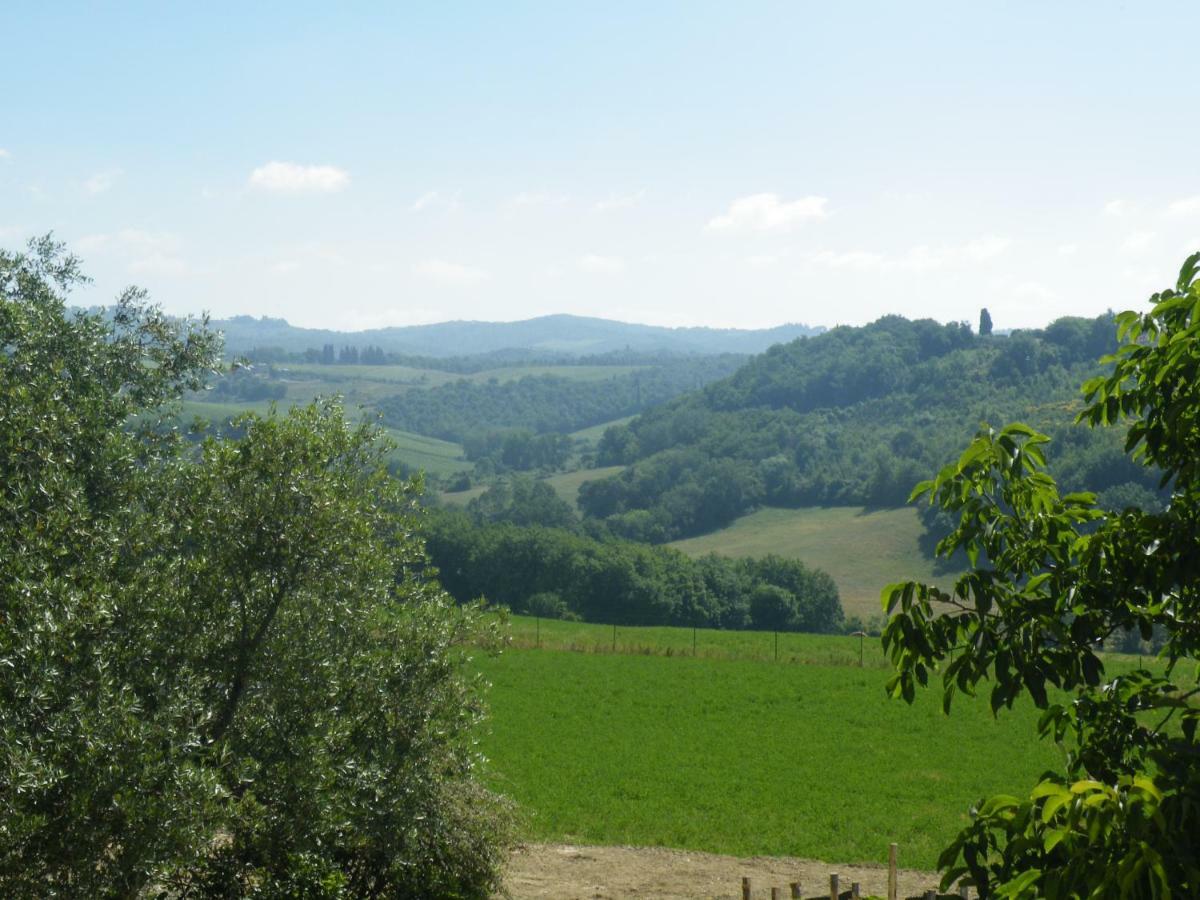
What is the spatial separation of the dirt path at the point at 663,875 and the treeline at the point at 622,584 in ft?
263

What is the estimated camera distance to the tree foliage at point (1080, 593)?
571 cm

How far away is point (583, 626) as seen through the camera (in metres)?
78.0

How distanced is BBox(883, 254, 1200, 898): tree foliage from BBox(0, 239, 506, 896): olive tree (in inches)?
308

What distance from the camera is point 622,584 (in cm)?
10612

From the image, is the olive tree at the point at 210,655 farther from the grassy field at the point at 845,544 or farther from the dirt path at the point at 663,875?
the grassy field at the point at 845,544

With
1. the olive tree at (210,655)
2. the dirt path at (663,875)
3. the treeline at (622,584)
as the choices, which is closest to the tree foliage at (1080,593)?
the olive tree at (210,655)

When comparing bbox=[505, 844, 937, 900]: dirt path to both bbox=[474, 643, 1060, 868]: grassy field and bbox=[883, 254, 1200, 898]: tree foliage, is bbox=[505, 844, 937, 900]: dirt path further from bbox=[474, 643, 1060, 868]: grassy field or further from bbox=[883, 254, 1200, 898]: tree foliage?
bbox=[883, 254, 1200, 898]: tree foliage

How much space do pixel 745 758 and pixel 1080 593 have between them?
28575mm

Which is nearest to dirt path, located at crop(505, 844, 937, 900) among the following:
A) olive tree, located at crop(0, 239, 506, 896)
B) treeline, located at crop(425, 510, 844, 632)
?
olive tree, located at crop(0, 239, 506, 896)

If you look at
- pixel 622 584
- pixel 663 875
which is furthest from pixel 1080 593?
pixel 622 584

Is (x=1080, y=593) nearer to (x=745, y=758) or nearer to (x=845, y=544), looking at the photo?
(x=745, y=758)

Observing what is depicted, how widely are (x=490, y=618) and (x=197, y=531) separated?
4544mm

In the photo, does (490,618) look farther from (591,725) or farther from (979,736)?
(979,736)

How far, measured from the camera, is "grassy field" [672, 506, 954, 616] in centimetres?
12425
